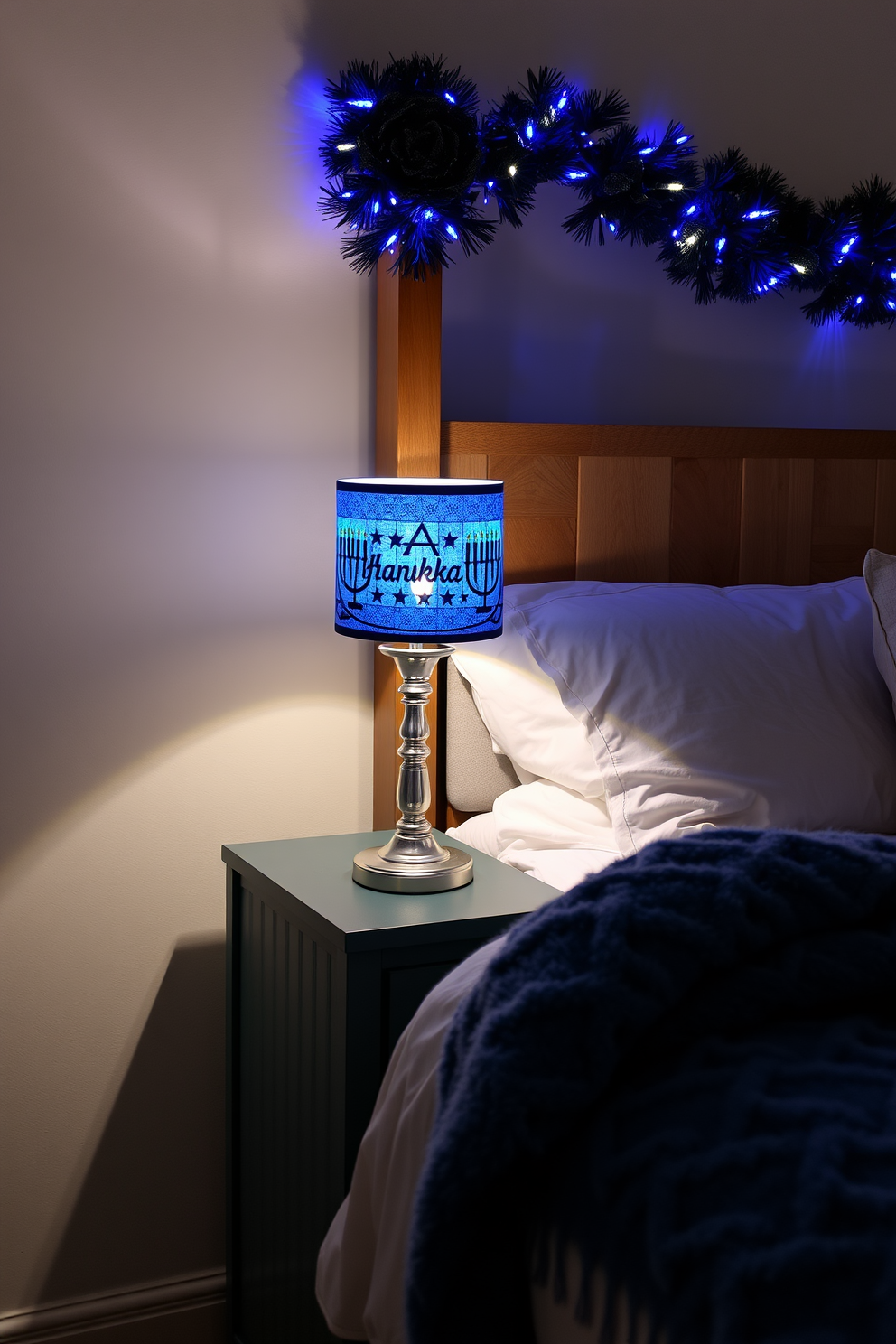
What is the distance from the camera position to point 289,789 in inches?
71.2

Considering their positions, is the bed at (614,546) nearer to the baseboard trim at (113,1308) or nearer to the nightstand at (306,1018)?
the nightstand at (306,1018)

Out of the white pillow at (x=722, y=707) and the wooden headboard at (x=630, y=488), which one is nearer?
the white pillow at (x=722, y=707)

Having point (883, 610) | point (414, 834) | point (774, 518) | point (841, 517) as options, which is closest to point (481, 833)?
point (414, 834)

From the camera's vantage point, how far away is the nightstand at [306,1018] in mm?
1274

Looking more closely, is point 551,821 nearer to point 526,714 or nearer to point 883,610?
point 526,714

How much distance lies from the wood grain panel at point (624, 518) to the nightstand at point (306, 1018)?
56cm

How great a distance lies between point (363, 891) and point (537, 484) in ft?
2.48

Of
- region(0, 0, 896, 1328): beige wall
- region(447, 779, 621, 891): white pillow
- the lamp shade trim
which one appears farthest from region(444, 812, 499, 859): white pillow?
the lamp shade trim

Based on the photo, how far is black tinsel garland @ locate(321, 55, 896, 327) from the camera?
5.23 feet

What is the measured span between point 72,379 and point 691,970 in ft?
4.24

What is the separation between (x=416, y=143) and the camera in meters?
1.57

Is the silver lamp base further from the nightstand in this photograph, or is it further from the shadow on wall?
the shadow on wall

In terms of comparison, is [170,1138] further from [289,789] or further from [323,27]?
[323,27]

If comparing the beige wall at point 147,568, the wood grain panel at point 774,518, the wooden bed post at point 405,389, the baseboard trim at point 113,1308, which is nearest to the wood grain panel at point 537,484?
the wooden bed post at point 405,389
